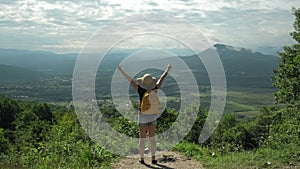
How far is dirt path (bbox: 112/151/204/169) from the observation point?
7.23 meters

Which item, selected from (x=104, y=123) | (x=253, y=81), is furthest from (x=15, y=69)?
(x=104, y=123)

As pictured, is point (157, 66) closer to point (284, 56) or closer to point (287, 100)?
point (287, 100)

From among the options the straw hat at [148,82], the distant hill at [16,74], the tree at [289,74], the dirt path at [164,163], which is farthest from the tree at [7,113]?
the distant hill at [16,74]

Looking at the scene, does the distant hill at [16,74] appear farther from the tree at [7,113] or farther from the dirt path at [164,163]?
the dirt path at [164,163]

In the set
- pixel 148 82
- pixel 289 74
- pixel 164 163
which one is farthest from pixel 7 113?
pixel 148 82

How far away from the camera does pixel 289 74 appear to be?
2575 cm

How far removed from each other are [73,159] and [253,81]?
15367cm

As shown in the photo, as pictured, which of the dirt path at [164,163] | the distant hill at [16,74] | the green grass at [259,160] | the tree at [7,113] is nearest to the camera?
the green grass at [259,160]

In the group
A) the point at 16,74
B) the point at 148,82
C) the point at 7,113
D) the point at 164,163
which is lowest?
the point at 16,74

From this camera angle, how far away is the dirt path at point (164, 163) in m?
7.23

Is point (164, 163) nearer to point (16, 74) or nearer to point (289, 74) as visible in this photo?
point (289, 74)

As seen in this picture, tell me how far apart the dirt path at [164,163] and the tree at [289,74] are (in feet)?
57.3

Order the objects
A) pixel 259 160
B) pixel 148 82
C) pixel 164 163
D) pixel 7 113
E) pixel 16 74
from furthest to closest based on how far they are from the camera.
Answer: pixel 16 74
pixel 7 113
pixel 164 163
pixel 259 160
pixel 148 82

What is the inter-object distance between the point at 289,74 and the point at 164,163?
21067 millimetres
